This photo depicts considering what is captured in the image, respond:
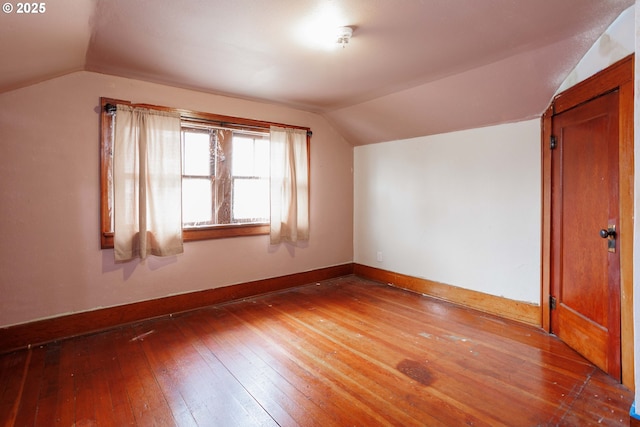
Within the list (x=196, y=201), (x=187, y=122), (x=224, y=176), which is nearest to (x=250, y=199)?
(x=224, y=176)

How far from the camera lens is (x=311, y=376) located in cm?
221

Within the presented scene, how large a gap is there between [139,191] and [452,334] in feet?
10.5

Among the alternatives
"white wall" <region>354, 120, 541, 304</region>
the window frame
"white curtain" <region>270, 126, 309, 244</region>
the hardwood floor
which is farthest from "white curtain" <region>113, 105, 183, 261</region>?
"white wall" <region>354, 120, 541, 304</region>

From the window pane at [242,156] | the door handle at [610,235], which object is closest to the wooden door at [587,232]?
the door handle at [610,235]

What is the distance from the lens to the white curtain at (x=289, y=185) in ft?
13.2

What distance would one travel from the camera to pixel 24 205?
2.62 metres

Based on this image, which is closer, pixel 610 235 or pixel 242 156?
pixel 610 235

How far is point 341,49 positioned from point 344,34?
31 cm

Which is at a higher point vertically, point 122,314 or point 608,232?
point 608,232

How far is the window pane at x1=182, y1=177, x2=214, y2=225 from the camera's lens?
3.46 m

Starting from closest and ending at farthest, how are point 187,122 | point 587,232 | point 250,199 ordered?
point 587,232
point 187,122
point 250,199

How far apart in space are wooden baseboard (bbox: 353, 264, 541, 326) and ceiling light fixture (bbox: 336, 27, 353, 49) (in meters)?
2.88

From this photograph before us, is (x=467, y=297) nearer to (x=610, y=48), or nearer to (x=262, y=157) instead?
(x=610, y=48)

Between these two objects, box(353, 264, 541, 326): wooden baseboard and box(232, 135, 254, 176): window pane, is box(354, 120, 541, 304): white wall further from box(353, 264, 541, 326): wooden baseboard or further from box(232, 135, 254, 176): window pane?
box(232, 135, 254, 176): window pane
